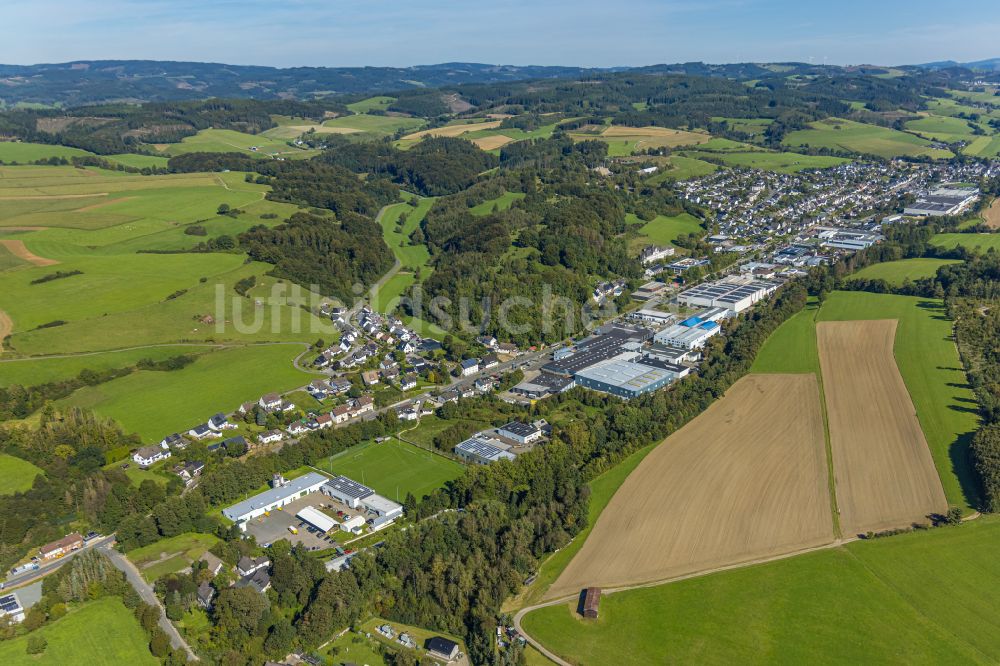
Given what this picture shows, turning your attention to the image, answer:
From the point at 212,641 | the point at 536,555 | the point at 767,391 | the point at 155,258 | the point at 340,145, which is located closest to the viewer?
the point at 212,641

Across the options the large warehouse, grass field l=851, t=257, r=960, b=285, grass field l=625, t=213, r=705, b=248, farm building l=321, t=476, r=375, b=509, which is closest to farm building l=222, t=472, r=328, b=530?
farm building l=321, t=476, r=375, b=509

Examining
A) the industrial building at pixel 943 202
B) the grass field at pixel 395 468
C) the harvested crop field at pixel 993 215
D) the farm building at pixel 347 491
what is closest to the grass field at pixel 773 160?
the industrial building at pixel 943 202

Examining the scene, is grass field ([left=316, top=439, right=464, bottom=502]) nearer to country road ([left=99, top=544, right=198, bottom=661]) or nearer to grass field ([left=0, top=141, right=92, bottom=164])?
country road ([left=99, top=544, right=198, bottom=661])

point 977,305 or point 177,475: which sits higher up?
point 977,305

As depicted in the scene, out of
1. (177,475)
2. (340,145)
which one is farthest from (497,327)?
(340,145)

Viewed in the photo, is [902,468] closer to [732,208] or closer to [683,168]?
[732,208]

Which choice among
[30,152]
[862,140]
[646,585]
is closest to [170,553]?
[646,585]

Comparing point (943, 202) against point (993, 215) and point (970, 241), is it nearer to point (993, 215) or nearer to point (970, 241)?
point (993, 215)
